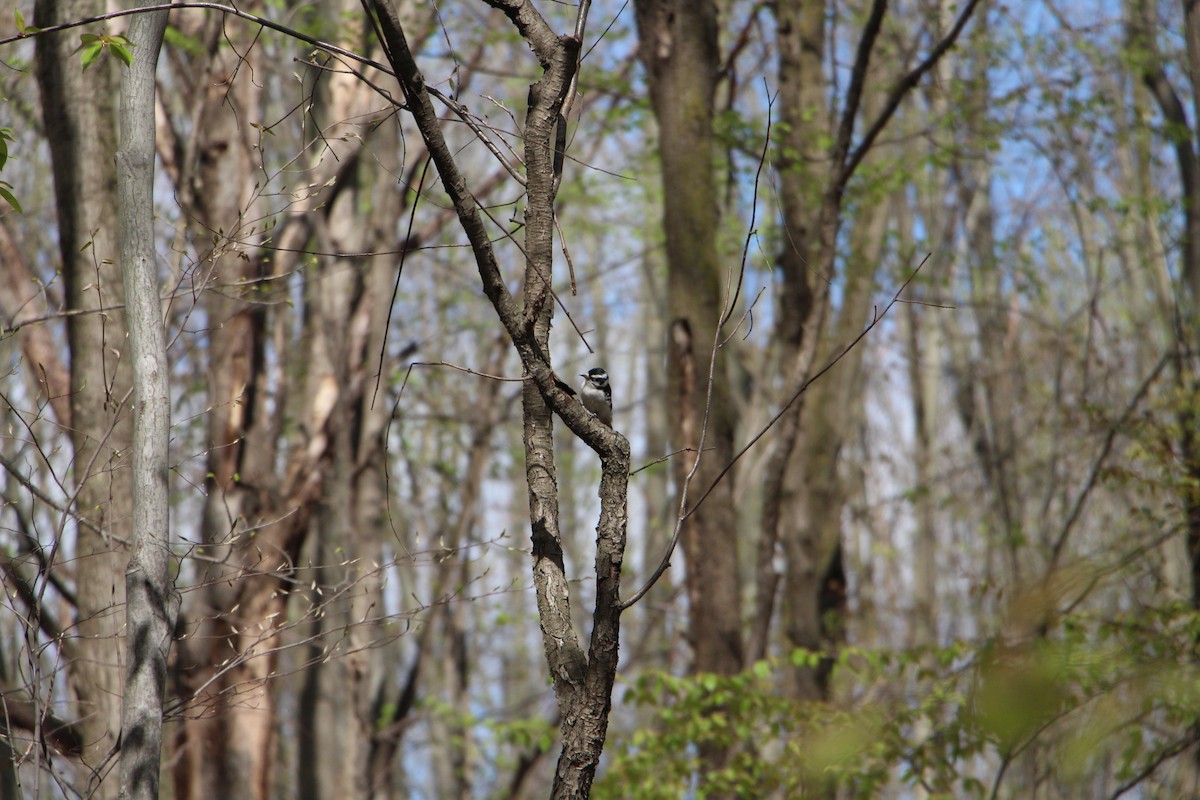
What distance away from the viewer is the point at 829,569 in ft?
28.3

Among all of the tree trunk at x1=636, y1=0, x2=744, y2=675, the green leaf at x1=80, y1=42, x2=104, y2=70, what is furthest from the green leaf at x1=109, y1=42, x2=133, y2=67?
the tree trunk at x1=636, y1=0, x2=744, y2=675

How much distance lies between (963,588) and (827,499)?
15.4 m

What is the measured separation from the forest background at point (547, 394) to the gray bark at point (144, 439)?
0.01 meters

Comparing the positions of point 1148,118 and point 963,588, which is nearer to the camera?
point 1148,118

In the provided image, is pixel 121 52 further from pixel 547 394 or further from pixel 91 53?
pixel 547 394

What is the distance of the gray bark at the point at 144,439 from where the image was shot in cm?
294

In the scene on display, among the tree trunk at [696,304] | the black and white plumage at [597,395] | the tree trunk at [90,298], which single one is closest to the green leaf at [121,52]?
the tree trunk at [90,298]

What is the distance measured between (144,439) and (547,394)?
1312 millimetres

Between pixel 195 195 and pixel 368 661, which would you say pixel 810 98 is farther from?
pixel 368 661

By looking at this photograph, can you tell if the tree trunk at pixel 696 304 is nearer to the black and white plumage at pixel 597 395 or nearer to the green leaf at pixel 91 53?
the black and white plumage at pixel 597 395

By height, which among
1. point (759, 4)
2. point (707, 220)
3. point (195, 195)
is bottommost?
point (707, 220)

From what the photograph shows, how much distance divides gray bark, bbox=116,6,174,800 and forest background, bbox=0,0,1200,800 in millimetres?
12

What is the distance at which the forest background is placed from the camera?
2.95 m

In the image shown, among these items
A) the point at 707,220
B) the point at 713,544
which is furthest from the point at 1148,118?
the point at 713,544
